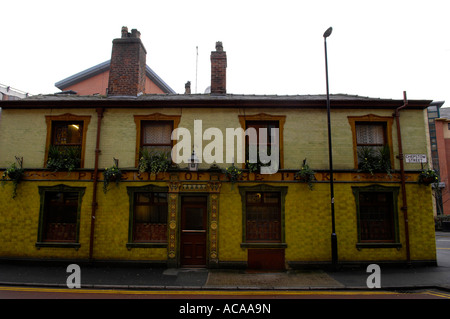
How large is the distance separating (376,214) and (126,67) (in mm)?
13592

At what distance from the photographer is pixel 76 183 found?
11547 mm

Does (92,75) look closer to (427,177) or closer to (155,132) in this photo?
(155,132)

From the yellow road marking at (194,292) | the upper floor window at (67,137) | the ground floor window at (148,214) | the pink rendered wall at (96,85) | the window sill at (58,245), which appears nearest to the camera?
the yellow road marking at (194,292)

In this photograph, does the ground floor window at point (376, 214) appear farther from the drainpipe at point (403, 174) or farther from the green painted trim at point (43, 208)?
the green painted trim at point (43, 208)

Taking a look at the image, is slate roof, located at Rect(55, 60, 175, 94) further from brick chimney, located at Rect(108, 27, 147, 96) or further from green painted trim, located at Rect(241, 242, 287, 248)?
green painted trim, located at Rect(241, 242, 287, 248)

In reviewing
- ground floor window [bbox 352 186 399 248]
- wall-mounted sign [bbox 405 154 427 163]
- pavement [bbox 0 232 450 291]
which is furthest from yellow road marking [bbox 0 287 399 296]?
wall-mounted sign [bbox 405 154 427 163]

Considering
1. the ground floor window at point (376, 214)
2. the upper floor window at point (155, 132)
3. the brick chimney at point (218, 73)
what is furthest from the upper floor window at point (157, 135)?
the ground floor window at point (376, 214)

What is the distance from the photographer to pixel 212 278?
964cm

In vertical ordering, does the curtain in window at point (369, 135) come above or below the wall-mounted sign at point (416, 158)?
above

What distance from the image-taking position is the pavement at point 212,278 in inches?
344

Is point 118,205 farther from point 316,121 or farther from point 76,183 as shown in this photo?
point 316,121

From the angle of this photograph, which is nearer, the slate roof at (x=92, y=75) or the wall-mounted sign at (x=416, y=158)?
the wall-mounted sign at (x=416, y=158)

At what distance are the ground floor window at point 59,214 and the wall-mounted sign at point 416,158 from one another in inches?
552
